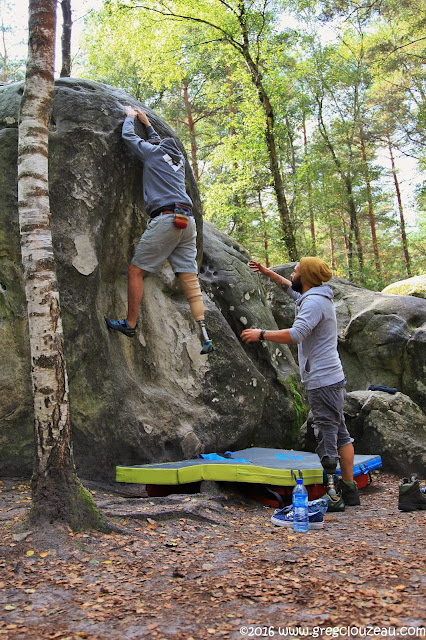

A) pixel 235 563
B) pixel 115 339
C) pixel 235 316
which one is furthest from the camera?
pixel 235 316

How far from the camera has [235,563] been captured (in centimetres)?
341

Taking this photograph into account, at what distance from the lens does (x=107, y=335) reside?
5816 mm

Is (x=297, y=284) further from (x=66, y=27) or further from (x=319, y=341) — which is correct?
(x=66, y=27)

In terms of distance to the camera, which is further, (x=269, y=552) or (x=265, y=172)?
(x=265, y=172)

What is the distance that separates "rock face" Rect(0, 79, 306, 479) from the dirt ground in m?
0.98

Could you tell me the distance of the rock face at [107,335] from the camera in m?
5.40

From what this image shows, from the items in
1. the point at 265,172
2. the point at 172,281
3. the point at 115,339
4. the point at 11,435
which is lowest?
the point at 11,435

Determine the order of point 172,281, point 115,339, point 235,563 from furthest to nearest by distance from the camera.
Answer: point 172,281, point 115,339, point 235,563

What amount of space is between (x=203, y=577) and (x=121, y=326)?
3275 millimetres

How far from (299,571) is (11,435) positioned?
333 centimetres

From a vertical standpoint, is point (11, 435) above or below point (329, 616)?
above

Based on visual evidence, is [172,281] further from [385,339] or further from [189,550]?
[385,339]

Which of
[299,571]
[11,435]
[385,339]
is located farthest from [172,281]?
[385,339]

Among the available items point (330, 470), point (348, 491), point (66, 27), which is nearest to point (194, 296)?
point (330, 470)
